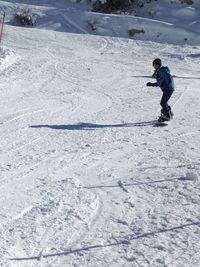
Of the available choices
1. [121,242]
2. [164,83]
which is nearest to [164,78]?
[164,83]

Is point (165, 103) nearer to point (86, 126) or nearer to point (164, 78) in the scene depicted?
point (164, 78)

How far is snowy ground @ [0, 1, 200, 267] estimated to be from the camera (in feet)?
21.3

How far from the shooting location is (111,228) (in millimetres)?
6922

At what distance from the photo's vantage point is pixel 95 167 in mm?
9328

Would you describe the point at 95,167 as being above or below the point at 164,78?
below

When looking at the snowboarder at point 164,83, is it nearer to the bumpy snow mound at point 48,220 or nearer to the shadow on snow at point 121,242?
the bumpy snow mound at point 48,220

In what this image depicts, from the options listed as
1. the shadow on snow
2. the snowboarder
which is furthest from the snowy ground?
the snowboarder

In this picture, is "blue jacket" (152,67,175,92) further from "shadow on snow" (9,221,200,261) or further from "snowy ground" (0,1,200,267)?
"shadow on snow" (9,221,200,261)

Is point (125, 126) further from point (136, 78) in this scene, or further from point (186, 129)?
point (136, 78)

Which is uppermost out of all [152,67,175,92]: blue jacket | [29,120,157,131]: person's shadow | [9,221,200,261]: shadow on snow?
[152,67,175,92]: blue jacket

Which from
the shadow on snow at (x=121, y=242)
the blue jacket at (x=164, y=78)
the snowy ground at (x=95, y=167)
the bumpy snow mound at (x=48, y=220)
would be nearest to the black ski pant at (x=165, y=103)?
the blue jacket at (x=164, y=78)

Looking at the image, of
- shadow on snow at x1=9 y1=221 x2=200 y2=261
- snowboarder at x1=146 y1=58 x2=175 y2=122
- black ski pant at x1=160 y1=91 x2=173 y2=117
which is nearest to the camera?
shadow on snow at x1=9 y1=221 x2=200 y2=261

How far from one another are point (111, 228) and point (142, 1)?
23.2 meters

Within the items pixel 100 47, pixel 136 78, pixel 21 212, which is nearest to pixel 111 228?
pixel 21 212
